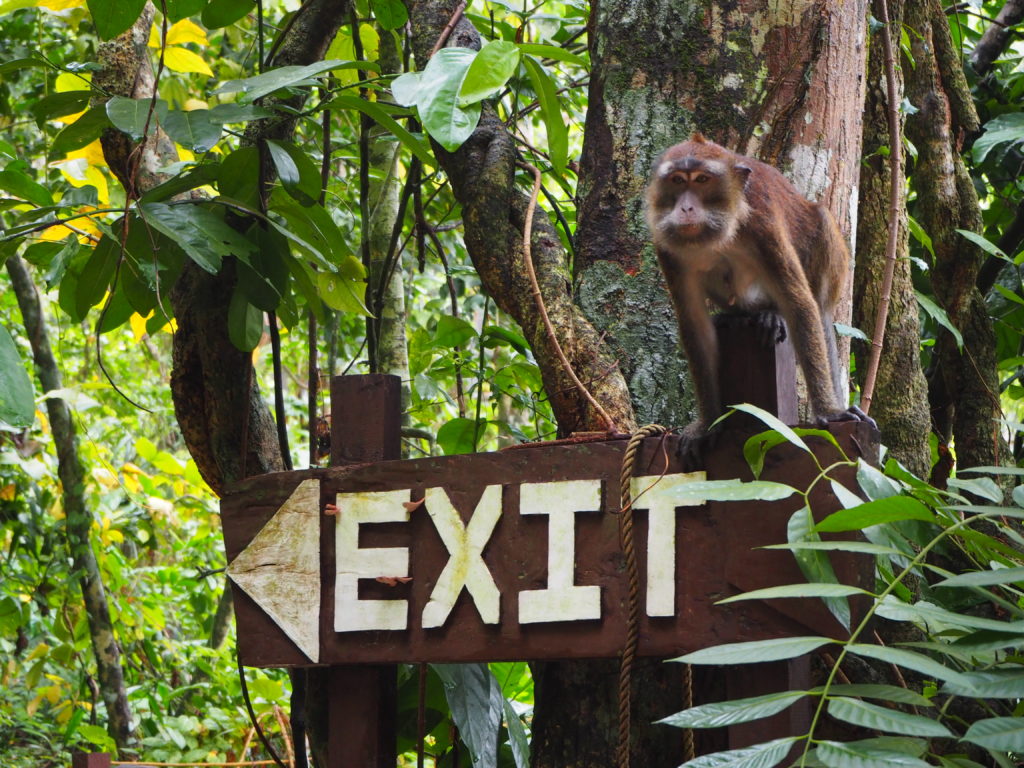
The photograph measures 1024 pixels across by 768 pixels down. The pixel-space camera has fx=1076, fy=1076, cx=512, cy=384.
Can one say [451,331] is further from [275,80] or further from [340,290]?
[275,80]

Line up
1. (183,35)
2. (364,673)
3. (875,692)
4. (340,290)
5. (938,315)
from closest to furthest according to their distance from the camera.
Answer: (875,692) → (364,673) → (340,290) → (938,315) → (183,35)

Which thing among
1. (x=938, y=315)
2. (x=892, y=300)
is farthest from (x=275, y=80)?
(x=938, y=315)

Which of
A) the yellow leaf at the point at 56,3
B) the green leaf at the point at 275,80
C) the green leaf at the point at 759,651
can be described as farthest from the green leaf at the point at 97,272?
the green leaf at the point at 759,651

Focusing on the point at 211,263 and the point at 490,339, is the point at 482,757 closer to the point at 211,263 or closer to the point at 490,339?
the point at 211,263

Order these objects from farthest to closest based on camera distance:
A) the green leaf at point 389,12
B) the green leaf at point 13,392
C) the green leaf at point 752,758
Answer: the green leaf at point 389,12 < the green leaf at point 13,392 < the green leaf at point 752,758

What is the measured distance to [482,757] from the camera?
2.46 meters

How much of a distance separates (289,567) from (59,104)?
134 cm

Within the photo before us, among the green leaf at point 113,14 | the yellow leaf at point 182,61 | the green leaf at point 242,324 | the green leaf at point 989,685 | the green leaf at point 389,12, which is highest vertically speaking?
the yellow leaf at point 182,61

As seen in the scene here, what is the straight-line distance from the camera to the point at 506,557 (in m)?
2.06

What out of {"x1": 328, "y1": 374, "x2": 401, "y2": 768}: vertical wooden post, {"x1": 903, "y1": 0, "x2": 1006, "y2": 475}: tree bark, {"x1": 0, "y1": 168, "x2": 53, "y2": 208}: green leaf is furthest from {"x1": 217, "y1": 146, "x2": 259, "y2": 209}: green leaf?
{"x1": 903, "y1": 0, "x2": 1006, "y2": 475}: tree bark

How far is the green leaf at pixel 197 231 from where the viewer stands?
243 cm

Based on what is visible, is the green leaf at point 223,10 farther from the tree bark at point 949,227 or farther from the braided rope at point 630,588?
the tree bark at point 949,227

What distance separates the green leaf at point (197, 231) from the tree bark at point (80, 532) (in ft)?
8.49

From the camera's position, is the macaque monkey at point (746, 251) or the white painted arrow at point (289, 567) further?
the macaque monkey at point (746, 251)
